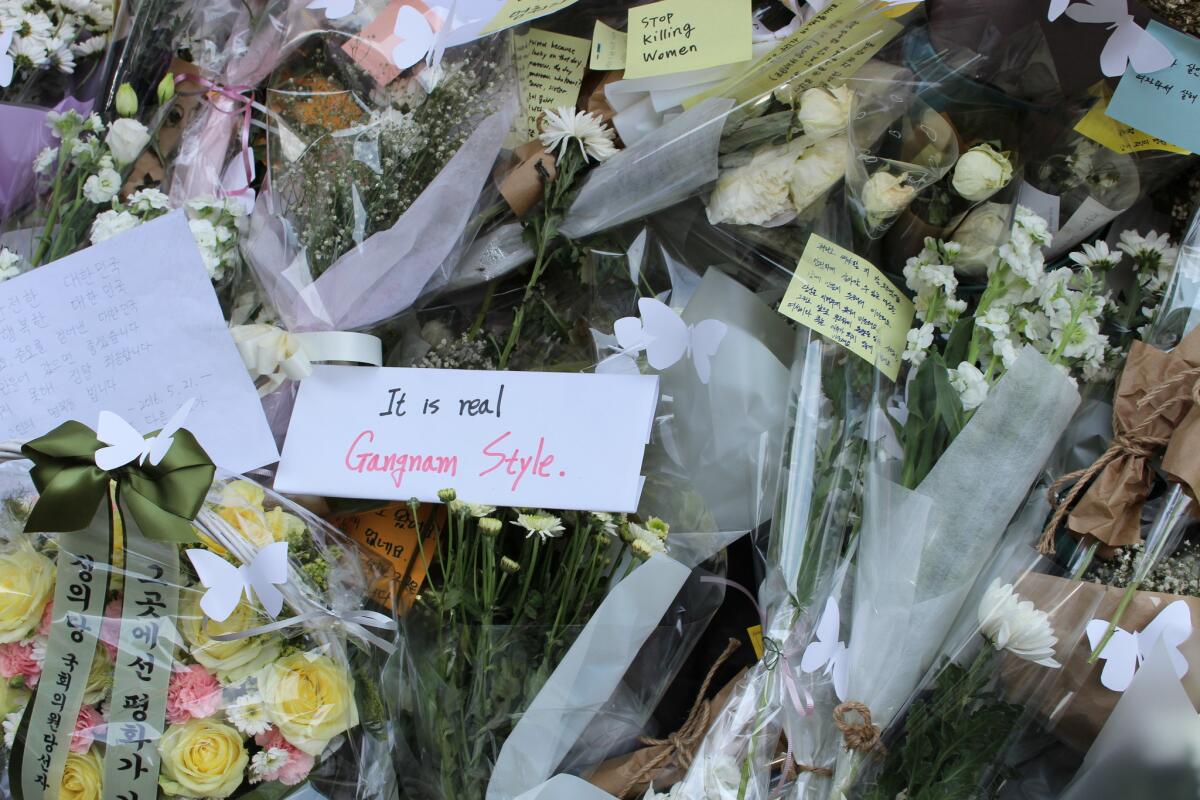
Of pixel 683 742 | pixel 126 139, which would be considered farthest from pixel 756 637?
pixel 126 139

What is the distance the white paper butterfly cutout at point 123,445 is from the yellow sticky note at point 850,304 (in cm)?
72

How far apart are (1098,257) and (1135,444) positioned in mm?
254

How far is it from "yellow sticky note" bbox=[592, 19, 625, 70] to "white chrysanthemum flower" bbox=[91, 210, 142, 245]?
26.9 inches

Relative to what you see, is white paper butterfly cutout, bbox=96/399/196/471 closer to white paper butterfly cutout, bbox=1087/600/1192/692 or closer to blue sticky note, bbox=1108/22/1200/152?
white paper butterfly cutout, bbox=1087/600/1192/692

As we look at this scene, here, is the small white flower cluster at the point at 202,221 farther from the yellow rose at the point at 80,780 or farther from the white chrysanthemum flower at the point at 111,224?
the yellow rose at the point at 80,780

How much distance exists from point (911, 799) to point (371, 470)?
0.72m

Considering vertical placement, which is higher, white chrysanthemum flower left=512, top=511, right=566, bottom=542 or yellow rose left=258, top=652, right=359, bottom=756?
white chrysanthemum flower left=512, top=511, right=566, bottom=542

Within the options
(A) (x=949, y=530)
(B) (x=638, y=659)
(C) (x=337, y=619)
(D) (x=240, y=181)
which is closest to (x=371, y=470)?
(C) (x=337, y=619)

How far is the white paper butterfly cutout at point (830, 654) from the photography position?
1.01 metres

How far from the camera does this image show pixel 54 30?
5.06 ft

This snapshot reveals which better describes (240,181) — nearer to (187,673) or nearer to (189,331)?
(189,331)

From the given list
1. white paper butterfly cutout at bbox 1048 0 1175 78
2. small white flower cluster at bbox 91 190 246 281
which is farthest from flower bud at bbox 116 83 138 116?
white paper butterfly cutout at bbox 1048 0 1175 78

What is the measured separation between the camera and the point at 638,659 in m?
1.12

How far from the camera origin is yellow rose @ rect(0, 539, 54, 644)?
103 centimetres
